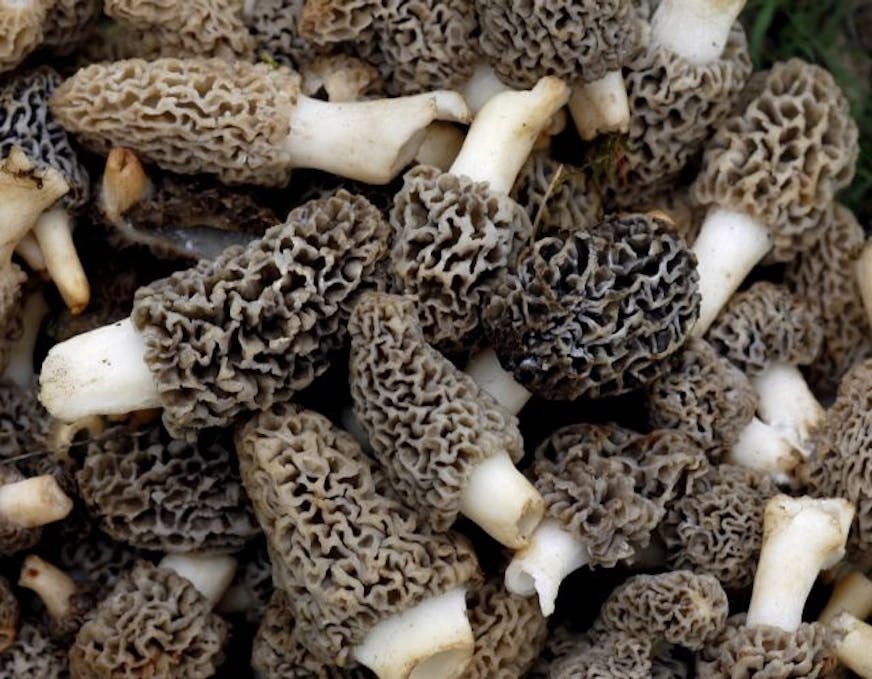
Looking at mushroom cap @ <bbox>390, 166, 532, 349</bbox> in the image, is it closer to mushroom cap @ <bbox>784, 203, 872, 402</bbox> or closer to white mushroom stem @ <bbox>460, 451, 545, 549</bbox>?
white mushroom stem @ <bbox>460, 451, 545, 549</bbox>

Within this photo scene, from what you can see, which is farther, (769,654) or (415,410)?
(769,654)

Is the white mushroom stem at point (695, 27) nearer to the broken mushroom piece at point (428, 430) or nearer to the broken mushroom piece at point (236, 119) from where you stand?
the broken mushroom piece at point (236, 119)

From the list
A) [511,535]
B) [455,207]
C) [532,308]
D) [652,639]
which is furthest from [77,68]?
[652,639]

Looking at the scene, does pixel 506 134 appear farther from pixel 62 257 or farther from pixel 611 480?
pixel 62 257

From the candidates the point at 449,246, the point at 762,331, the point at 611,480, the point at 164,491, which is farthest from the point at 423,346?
the point at 762,331

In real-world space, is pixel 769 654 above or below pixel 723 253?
below
